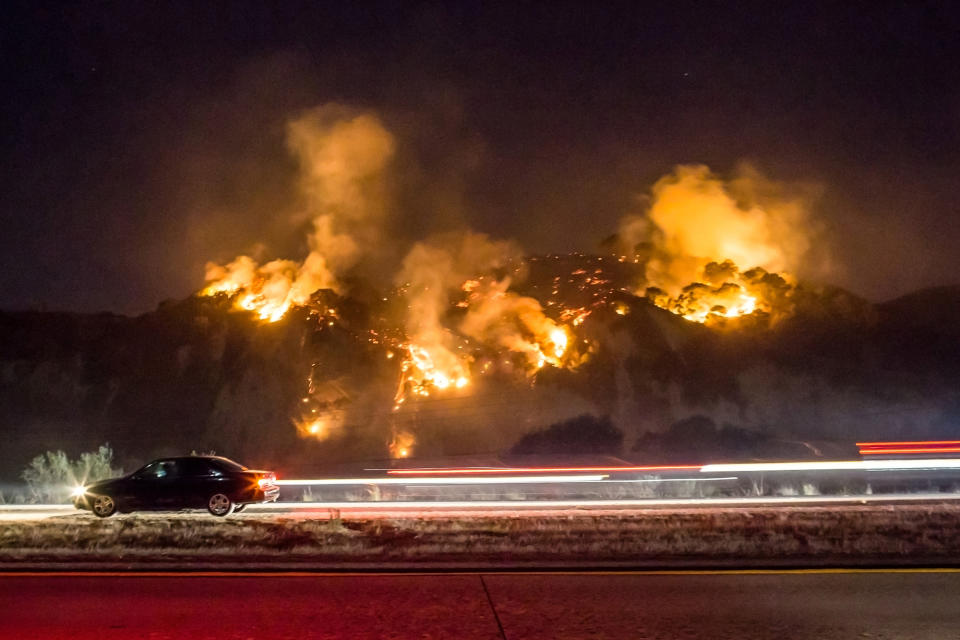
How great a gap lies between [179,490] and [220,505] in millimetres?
989

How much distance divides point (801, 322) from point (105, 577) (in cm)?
4226

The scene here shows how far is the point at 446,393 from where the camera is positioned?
3847 cm

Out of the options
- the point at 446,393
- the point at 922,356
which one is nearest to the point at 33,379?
the point at 446,393

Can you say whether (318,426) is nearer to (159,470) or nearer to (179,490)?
(159,470)

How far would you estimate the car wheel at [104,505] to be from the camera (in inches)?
656

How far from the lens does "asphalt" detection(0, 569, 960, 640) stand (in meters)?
6.86

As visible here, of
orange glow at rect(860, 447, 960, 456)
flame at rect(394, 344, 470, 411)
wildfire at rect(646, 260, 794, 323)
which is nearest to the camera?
orange glow at rect(860, 447, 960, 456)

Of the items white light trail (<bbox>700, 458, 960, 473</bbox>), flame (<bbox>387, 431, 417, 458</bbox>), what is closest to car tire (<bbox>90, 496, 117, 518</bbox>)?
white light trail (<bbox>700, 458, 960, 473</bbox>)

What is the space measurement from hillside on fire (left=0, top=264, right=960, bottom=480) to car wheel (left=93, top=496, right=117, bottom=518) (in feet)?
49.3

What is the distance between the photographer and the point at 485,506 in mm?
17984

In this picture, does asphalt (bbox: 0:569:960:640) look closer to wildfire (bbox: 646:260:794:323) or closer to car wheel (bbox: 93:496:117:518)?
car wheel (bbox: 93:496:117:518)

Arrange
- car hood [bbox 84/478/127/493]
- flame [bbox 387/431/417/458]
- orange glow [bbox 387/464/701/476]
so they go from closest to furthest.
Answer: car hood [bbox 84/478/127/493] → orange glow [bbox 387/464/701/476] → flame [bbox 387/431/417/458]

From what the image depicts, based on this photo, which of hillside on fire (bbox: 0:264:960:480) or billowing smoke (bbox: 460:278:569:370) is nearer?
hillside on fire (bbox: 0:264:960:480)

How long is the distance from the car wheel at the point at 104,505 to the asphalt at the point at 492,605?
7.24 m
